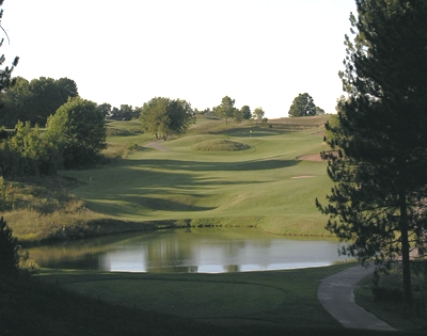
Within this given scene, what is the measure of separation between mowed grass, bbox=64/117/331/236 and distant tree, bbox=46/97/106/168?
3701 millimetres

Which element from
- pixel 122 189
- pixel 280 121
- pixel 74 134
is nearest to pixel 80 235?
pixel 122 189

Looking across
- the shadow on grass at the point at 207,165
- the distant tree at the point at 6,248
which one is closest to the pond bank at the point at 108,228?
the distant tree at the point at 6,248

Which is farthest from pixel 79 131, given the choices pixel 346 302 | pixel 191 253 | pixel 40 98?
pixel 346 302

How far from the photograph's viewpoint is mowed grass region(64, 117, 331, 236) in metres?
42.1

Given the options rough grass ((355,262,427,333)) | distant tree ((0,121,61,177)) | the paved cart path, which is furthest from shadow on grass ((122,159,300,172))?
rough grass ((355,262,427,333))

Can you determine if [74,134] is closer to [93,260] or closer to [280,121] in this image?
[93,260]

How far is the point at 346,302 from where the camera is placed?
15781 mm

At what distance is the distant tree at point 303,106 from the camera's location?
594 ft

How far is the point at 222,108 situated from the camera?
479 ft

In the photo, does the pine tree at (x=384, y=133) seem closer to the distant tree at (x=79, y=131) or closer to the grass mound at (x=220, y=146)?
the distant tree at (x=79, y=131)

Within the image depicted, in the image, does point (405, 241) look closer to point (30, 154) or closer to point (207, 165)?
point (30, 154)

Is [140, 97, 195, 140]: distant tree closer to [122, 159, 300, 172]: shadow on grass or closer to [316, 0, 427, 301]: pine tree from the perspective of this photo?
[122, 159, 300, 172]: shadow on grass

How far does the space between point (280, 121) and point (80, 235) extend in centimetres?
9849

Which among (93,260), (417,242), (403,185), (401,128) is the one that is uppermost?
(401,128)
